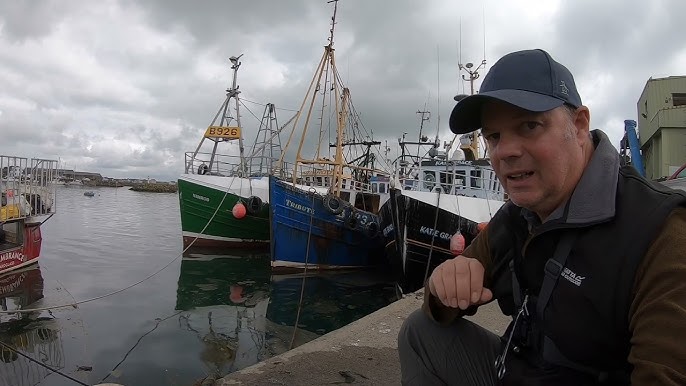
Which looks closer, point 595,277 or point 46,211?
point 595,277

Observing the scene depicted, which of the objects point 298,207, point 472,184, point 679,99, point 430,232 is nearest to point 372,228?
point 298,207

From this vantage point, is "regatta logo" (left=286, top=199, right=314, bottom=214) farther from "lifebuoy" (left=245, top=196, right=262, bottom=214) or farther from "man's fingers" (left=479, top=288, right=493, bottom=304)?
"man's fingers" (left=479, top=288, right=493, bottom=304)

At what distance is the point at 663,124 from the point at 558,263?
22467mm

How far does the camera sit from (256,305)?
29.4ft

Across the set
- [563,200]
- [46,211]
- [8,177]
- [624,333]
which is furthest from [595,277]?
[46,211]

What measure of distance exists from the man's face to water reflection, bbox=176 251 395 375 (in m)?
4.87

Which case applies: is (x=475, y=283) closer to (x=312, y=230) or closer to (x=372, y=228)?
(x=312, y=230)

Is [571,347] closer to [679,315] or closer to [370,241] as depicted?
[679,315]

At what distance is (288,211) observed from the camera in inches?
475

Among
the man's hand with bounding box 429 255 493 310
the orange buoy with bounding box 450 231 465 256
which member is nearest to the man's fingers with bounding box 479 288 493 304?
the man's hand with bounding box 429 255 493 310

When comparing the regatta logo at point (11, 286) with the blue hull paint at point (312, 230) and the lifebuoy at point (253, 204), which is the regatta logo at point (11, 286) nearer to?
the blue hull paint at point (312, 230)

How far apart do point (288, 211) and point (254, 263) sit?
304cm

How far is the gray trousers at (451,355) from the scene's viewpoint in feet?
5.24

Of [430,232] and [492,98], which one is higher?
[492,98]
